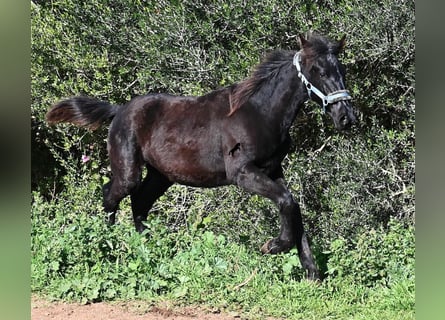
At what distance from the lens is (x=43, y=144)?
9953mm

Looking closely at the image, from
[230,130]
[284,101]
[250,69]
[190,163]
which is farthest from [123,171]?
[250,69]

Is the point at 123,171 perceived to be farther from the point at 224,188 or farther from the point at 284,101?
the point at 224,188

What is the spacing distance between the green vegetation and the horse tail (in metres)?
1.11

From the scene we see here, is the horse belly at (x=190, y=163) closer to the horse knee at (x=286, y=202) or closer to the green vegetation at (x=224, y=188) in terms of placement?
the green vegetation at (x=224, y=188)

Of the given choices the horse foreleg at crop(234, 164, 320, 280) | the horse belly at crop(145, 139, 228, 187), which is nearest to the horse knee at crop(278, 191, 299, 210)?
the horse foreleg at crop(234, 164, 320, 280)

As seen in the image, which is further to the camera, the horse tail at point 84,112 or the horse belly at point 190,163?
the horse tail at point 84,112

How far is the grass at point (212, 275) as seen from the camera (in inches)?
186

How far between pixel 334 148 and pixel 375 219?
1.07 metres

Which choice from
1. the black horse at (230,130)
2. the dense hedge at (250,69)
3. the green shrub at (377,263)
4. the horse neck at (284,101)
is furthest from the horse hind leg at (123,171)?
the green shrub at (377,263)

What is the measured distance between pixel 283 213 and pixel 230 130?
3.32 ft

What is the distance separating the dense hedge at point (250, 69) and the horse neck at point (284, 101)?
1.96 metres

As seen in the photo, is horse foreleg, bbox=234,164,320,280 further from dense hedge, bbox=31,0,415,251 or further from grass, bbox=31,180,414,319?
dense hedge, bbox=31,0,415,251

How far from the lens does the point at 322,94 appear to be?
5.25 metres
